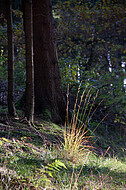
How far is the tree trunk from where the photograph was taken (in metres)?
5.58

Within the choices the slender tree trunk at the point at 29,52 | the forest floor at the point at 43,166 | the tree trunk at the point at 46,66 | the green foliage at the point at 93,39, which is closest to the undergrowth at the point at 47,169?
the forest floor at the point at 43,166

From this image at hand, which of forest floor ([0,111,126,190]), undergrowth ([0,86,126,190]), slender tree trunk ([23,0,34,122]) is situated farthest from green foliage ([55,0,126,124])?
undergrowth ([0,86,126,190])

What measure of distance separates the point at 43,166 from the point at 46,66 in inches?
141

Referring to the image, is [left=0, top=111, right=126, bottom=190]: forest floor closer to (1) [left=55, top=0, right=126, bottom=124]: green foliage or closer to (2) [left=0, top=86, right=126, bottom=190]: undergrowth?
(2) [left=0, top=86, right=126, bottom=190]: undergrowth

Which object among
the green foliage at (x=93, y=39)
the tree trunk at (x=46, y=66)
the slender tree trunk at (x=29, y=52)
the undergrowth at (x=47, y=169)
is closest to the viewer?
the undergrowth at (x=47, y=169)

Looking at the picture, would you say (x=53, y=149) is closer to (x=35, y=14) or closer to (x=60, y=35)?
(x=35, y=14)

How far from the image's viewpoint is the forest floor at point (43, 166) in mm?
2213

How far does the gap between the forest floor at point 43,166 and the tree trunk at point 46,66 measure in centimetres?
65

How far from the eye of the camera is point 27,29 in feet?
14.2

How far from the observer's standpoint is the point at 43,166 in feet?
8.43

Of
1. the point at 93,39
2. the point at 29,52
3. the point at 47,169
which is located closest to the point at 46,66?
the point at 29,52

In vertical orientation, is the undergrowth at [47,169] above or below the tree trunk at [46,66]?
below

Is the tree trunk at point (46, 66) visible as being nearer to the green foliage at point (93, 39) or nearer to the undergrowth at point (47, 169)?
the undergrowth at point (47, 169)

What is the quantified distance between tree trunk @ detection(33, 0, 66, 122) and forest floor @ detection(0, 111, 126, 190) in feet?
2.14
